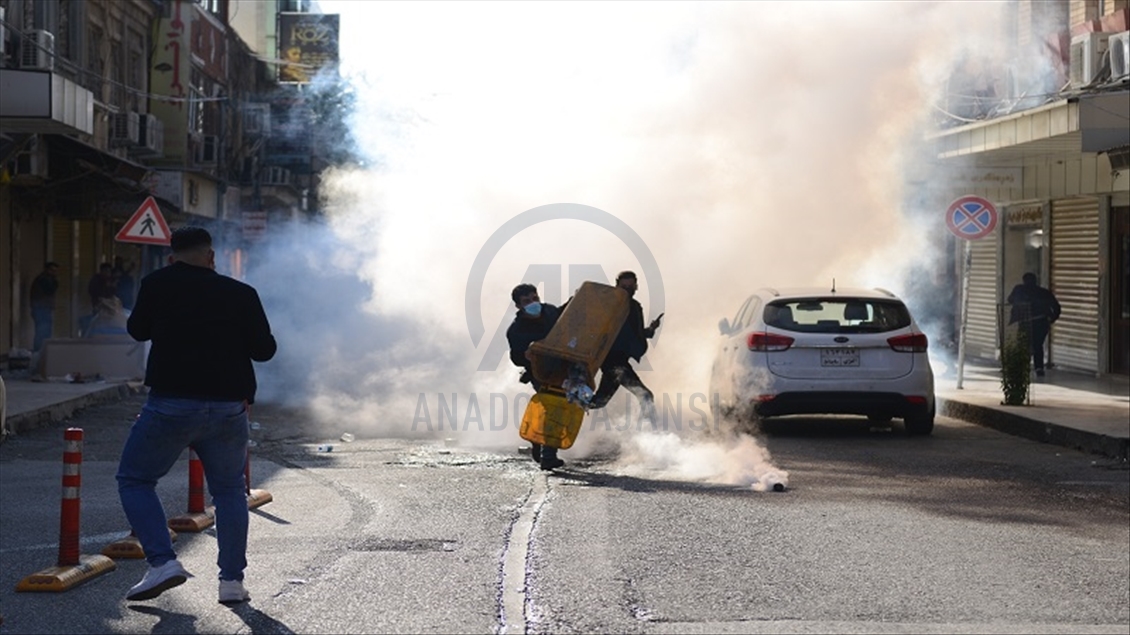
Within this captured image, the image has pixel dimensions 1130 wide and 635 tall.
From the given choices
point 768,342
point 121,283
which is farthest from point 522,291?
point 121,283

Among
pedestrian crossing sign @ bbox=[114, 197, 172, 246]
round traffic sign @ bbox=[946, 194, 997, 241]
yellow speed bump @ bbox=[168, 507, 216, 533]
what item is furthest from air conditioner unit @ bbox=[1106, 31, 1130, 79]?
yellow speed bump @ bbox=[168, 507, 216, 533]

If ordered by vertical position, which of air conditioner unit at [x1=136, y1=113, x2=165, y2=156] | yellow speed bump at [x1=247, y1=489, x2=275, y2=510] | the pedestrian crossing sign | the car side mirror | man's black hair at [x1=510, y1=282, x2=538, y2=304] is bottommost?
yellow speed bump at [x1=247, y1=489, x2=275, y2=510]

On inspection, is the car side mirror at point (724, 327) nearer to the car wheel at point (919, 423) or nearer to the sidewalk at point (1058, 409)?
the car wheel at point (919, 423)

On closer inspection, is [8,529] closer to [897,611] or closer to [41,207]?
[897,611]

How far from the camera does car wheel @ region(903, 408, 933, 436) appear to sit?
1574 centimetres

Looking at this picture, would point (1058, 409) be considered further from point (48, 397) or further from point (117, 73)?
point (117, 73)

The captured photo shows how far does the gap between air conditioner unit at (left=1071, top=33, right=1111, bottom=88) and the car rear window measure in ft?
27.0

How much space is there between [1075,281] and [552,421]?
646 inches

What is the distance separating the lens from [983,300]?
31969 millimetres

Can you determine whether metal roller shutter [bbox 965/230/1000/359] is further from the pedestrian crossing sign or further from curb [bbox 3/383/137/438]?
curb [bbox 3/383/137/438]

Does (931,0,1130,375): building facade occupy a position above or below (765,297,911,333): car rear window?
above

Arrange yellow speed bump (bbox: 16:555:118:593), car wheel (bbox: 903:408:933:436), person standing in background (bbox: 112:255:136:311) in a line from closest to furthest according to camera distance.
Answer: yellow speed bump (bbox: 16:555:118:593) < car wheel (bbox: 903:408:933:436) < person standing in background (bbox: 112:255:136:311)

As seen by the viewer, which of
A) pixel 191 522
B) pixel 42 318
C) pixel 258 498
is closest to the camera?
pixel 191 522

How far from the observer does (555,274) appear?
22.0 metres
